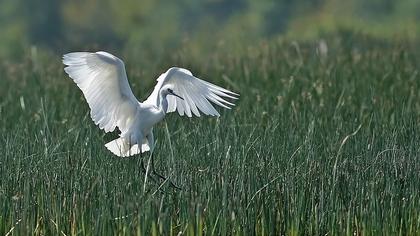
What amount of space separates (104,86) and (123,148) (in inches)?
14.8

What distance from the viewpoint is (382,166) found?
22.1 ft

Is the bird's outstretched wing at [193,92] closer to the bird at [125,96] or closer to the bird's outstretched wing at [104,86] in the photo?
the bird at [125,96]

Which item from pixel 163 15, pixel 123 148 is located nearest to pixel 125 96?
pixel 123 148

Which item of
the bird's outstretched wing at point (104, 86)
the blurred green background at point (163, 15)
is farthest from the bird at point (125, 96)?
the blurred green background at point (163, 15)

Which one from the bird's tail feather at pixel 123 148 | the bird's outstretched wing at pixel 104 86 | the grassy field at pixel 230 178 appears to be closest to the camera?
the grassy field at pixel 230 178

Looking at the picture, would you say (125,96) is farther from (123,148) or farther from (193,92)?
(193,92)

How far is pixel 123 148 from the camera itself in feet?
24.2

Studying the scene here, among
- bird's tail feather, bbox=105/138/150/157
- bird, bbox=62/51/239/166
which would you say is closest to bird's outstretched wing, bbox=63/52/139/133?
bird, bbox=62/51/239/166

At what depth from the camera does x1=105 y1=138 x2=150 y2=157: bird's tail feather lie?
7316 millimetres

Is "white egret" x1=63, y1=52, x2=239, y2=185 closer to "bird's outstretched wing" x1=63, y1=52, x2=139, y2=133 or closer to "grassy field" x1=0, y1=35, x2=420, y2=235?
"bird's outstretched wing" x1=63, y1=52, x2=139, y2=133

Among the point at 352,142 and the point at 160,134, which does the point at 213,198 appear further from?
the point at 160,134

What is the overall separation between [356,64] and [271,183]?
4.60m

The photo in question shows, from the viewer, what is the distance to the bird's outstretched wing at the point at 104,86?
23.6 ft

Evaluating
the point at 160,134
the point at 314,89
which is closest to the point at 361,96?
the point at 314,89
